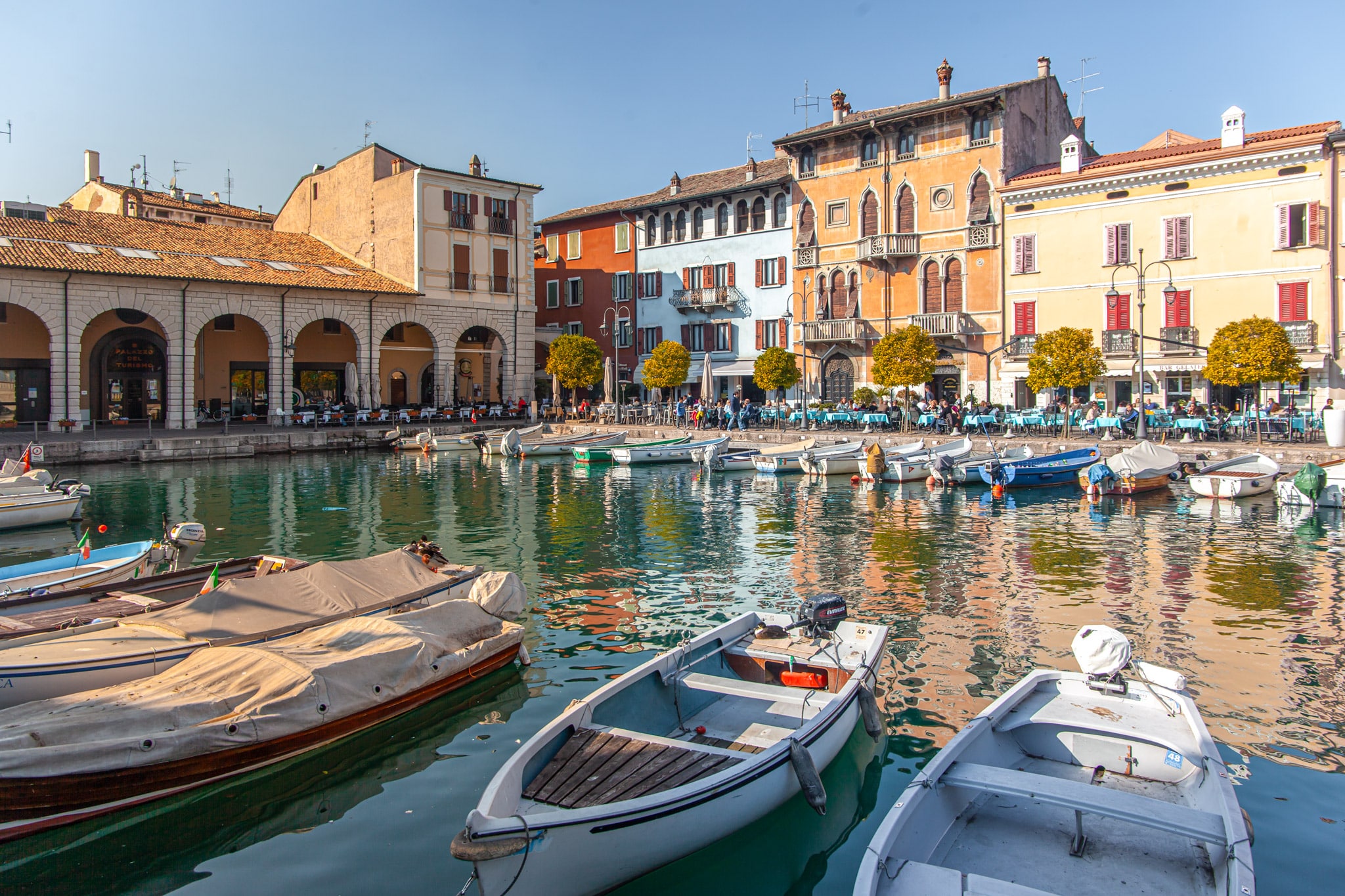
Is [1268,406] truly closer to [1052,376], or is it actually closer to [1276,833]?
[1052,376]

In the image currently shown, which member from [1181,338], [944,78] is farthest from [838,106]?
[1181,338]

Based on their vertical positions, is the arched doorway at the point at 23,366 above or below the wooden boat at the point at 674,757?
above

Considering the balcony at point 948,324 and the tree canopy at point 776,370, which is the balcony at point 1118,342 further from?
the tree canopy at point 776,370

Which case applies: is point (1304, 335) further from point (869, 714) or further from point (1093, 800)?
point (1093, 800)

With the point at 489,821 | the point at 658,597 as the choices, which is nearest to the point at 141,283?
the point at 658,597

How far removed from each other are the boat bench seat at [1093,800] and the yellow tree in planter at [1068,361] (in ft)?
89.9

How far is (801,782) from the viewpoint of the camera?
6.14 metres

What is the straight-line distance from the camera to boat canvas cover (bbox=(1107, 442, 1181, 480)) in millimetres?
24078

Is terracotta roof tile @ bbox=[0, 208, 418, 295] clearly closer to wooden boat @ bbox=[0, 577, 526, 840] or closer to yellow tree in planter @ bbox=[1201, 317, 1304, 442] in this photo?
wooden boat @ bbox=[0, 577, 526, 840]

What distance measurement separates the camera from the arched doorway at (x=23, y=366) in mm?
35750

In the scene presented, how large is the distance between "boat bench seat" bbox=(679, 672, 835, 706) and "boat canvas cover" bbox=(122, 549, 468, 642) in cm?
447

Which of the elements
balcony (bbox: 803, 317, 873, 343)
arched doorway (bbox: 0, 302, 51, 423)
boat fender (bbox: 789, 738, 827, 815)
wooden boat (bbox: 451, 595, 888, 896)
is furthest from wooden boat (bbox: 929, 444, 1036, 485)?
arched doorway (bbox: 0, 302, 51, 423)

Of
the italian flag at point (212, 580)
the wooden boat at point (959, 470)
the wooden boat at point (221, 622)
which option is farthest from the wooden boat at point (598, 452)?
the italian flag at point (212, 580)

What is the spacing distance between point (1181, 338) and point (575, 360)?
26.4 m
